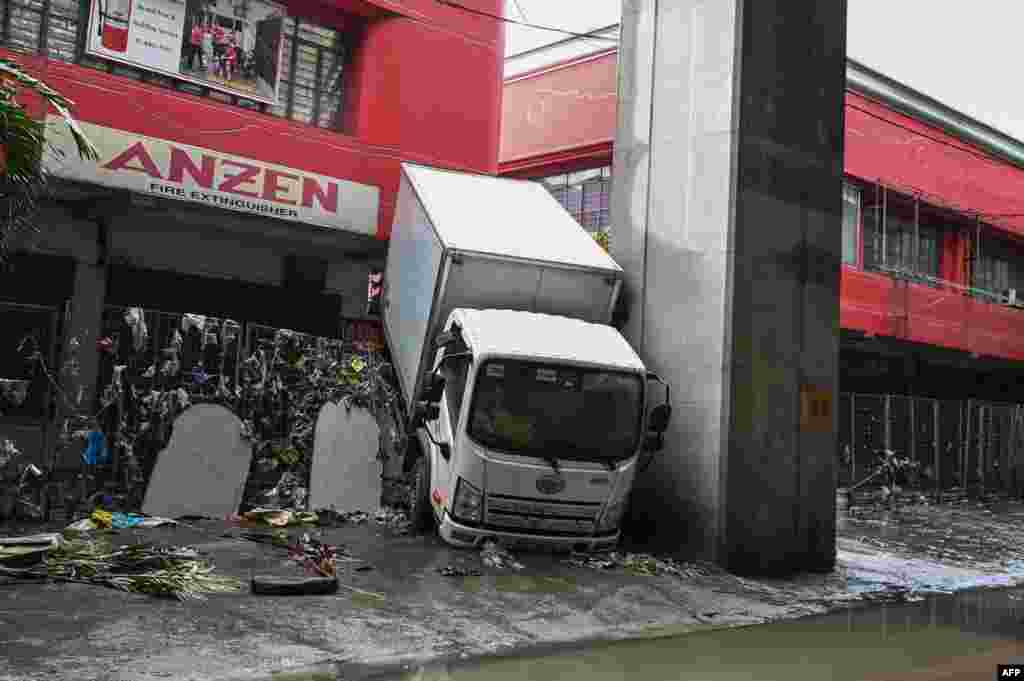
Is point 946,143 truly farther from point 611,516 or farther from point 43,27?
point 43,27

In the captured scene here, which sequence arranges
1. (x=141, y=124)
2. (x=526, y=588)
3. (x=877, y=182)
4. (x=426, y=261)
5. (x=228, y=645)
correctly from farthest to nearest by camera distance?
(x=877, y=182)
(x=141, y=124)
(x=426, y=261)
(x=526, y=588)
(x=228, y=645)

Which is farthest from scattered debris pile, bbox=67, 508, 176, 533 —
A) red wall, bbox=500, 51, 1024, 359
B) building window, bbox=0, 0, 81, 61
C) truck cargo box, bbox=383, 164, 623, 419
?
red wall, bbox=500, 51, 1024, 359

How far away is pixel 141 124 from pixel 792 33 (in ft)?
32.7

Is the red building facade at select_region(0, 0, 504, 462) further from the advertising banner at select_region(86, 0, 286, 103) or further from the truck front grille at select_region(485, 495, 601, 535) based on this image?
the truck front grille at select_region(485, 495, 601, 535)

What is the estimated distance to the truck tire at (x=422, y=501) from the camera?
11.2 meters

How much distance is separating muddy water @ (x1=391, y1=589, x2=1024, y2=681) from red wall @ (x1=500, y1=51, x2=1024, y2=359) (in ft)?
47.0

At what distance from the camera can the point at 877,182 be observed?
74.5ft

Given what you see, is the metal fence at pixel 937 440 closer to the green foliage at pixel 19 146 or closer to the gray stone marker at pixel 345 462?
the gray stone marker at pixel 345 462

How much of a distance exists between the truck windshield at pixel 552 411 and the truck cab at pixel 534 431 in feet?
0.03

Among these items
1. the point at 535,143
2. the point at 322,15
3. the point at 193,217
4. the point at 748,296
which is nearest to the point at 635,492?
the point at 748,296

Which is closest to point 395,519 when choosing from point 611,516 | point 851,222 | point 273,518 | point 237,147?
point 273,518

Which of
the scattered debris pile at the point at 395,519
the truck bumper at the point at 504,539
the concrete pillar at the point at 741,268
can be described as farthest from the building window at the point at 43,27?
the truck bumper at the point at 504,539

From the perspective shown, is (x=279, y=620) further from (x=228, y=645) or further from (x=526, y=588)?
(x=526, y=588)

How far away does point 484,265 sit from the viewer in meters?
11.2
